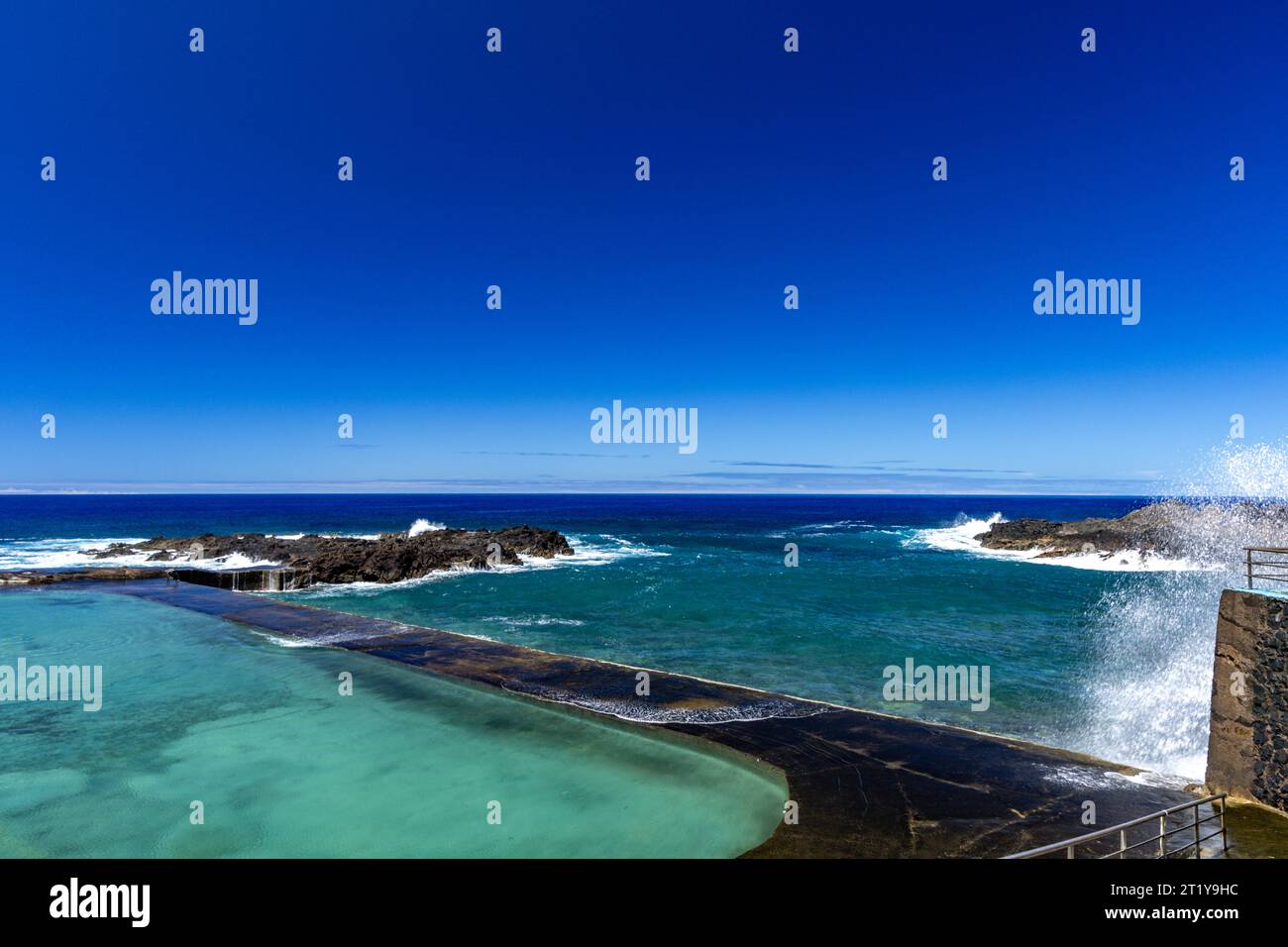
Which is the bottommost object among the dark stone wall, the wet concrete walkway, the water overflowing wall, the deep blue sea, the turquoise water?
the deep blue sea

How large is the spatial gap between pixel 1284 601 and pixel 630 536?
192 feet

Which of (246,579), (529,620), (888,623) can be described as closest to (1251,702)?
(888,623)

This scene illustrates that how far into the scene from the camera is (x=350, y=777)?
317 inches

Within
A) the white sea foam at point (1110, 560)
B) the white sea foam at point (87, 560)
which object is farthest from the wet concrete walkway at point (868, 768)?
the white sea foam at point (1110, 560)

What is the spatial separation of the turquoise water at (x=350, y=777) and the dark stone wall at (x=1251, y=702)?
4.82m

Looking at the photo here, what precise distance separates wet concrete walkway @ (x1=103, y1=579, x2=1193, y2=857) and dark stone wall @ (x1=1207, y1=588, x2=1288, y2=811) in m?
0.76

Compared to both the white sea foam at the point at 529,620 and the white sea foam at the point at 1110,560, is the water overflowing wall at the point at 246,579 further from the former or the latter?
the white sea foam at the point at 1110,560

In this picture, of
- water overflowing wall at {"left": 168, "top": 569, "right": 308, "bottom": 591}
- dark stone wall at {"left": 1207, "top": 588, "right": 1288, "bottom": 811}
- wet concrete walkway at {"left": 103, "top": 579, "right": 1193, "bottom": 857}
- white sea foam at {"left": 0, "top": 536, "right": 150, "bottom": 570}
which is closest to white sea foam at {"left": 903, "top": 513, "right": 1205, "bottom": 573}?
dark stone wall at {"left": 1207, "top": 588, "right": 1288, "bottom": 811}

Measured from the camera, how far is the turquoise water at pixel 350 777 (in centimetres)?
→ 649

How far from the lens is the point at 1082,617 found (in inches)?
939

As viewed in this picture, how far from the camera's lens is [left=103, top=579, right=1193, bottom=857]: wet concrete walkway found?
6.13 meters

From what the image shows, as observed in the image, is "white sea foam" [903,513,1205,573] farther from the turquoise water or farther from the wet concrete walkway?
the turquoise water

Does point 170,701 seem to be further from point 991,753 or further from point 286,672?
point 991,753

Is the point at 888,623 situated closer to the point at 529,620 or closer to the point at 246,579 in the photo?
the point at 529,620
